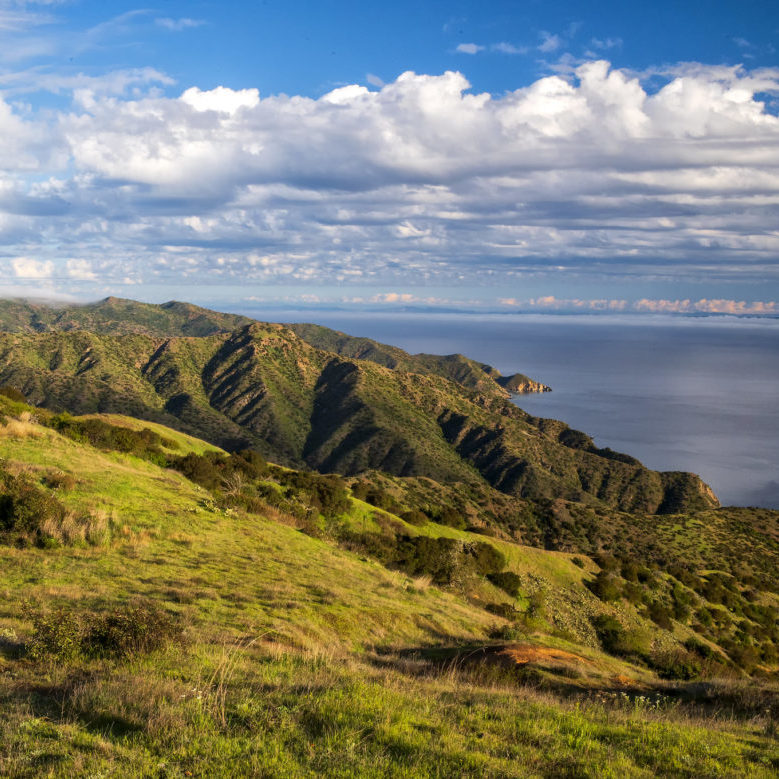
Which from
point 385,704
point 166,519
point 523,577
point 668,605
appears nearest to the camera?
point 385,704

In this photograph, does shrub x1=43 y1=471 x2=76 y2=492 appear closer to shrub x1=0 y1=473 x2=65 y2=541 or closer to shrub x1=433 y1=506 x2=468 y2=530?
shrub x1=0 y1=473 x2=65 y2=541

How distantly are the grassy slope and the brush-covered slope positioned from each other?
91134mm

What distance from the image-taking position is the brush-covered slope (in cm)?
12169

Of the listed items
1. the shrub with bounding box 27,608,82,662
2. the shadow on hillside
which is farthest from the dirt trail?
the shrub with bounding box 27,608,82,662

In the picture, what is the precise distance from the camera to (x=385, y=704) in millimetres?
6531

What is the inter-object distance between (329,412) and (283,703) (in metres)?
149

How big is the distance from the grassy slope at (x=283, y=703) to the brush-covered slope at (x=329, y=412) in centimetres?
9113

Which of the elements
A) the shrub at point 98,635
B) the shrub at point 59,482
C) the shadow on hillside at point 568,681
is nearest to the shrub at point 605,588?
the shadow on hillside at point 568,681

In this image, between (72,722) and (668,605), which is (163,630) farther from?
(668,605)

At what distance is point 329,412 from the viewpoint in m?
154

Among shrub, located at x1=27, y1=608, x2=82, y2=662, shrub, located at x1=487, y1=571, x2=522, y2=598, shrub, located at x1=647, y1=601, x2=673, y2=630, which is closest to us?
shrub, located at x1=27, y1=608, x2=82, y2=662

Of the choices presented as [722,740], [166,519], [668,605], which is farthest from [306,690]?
[668,605]

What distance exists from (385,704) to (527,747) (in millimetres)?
1783

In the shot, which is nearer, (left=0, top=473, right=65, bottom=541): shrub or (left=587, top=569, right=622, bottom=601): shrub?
(left=0, top=473, right=65, bottom=541): shrub
